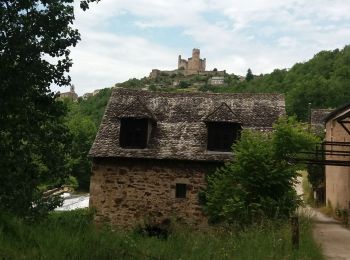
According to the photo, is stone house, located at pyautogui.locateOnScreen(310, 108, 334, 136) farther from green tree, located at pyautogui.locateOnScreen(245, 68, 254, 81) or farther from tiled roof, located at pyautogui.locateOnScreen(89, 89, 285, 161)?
green tree, located at pyautogui.locateOnScreen(245, 68, 254, 81)

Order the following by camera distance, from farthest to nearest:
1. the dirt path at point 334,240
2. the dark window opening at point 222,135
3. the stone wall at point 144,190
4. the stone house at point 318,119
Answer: the stone house at point 318,119, the dark window opening at point 222,135, the stone wall at point 144,190, the dirt path at point 334,240

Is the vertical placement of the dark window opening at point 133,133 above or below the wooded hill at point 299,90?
below

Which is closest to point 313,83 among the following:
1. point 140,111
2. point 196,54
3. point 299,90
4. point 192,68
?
point 299,90

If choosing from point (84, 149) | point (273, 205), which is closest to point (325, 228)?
point (273, 205)

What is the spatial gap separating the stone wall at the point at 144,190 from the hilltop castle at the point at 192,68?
507 feet

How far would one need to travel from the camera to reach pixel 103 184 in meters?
20.7

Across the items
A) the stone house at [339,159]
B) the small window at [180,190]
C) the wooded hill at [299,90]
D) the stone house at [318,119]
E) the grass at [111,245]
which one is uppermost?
the wooded hill at [299,90]

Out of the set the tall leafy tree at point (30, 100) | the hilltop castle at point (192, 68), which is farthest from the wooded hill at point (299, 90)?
the hilltop castle at point (192, 68)

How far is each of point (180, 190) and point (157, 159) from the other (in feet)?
5.56

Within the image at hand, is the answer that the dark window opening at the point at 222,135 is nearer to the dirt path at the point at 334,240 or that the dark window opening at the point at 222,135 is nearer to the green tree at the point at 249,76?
the dirt path at the point at 334,240

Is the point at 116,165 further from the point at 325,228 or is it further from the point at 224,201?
the point at 325,228

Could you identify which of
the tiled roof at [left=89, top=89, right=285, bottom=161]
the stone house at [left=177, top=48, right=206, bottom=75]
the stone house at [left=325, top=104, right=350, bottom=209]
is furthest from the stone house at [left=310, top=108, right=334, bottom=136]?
the stone house at [left=177, top=48, right=206, bottom=75]

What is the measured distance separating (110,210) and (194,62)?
169 metres

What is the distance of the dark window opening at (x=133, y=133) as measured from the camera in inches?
823
